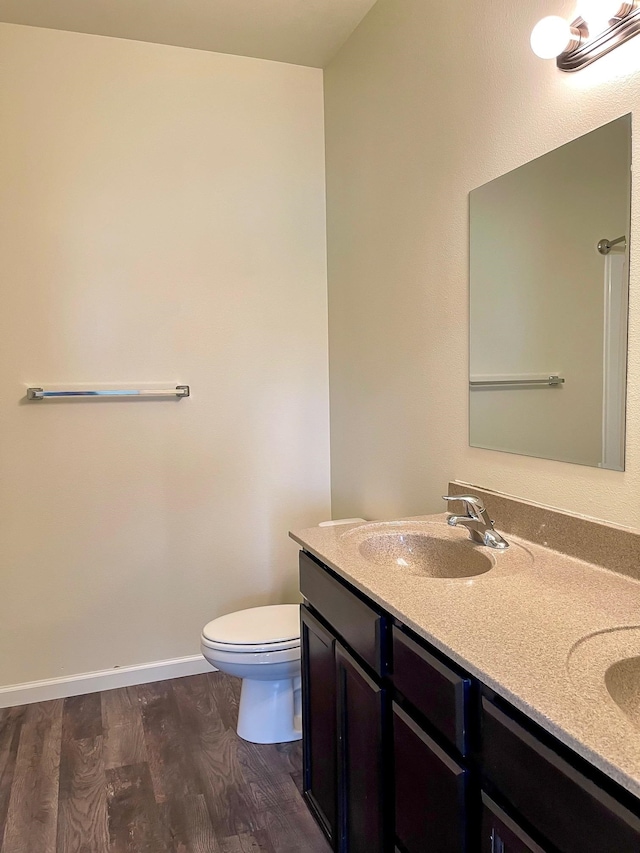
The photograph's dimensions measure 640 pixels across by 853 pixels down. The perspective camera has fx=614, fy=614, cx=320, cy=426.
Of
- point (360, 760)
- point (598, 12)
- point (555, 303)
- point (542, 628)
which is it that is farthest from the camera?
point (555, 303)

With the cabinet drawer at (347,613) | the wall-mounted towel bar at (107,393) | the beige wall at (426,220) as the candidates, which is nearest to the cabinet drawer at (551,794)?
the cabinet drawer at (347,613)

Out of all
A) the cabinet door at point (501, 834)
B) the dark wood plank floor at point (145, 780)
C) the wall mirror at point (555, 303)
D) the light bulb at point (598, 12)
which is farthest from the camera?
the dark wood plank floor at point (145, 780)

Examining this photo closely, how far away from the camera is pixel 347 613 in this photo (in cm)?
143

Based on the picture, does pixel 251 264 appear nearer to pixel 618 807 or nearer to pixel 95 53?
pixel 95 53

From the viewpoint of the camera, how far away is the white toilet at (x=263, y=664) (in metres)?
2.06

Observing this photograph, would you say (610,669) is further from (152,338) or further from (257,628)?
(152,338)

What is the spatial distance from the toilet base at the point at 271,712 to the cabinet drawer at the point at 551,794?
1.37 m

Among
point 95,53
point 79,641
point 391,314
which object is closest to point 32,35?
point 95,53

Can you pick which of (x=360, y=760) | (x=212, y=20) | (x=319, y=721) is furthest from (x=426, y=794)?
(x=212, y=20)

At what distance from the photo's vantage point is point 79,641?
258cm

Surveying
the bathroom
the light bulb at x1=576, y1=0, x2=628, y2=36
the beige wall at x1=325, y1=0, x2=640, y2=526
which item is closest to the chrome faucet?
the beige wall at x1=325, y1=0, x2=640, y2=526

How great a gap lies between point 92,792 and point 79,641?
75 centimetres

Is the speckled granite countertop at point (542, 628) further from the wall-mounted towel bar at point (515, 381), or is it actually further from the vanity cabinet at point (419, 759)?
the wall-mounted towel bar at point (515, 381)

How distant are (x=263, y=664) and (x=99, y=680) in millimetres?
963
